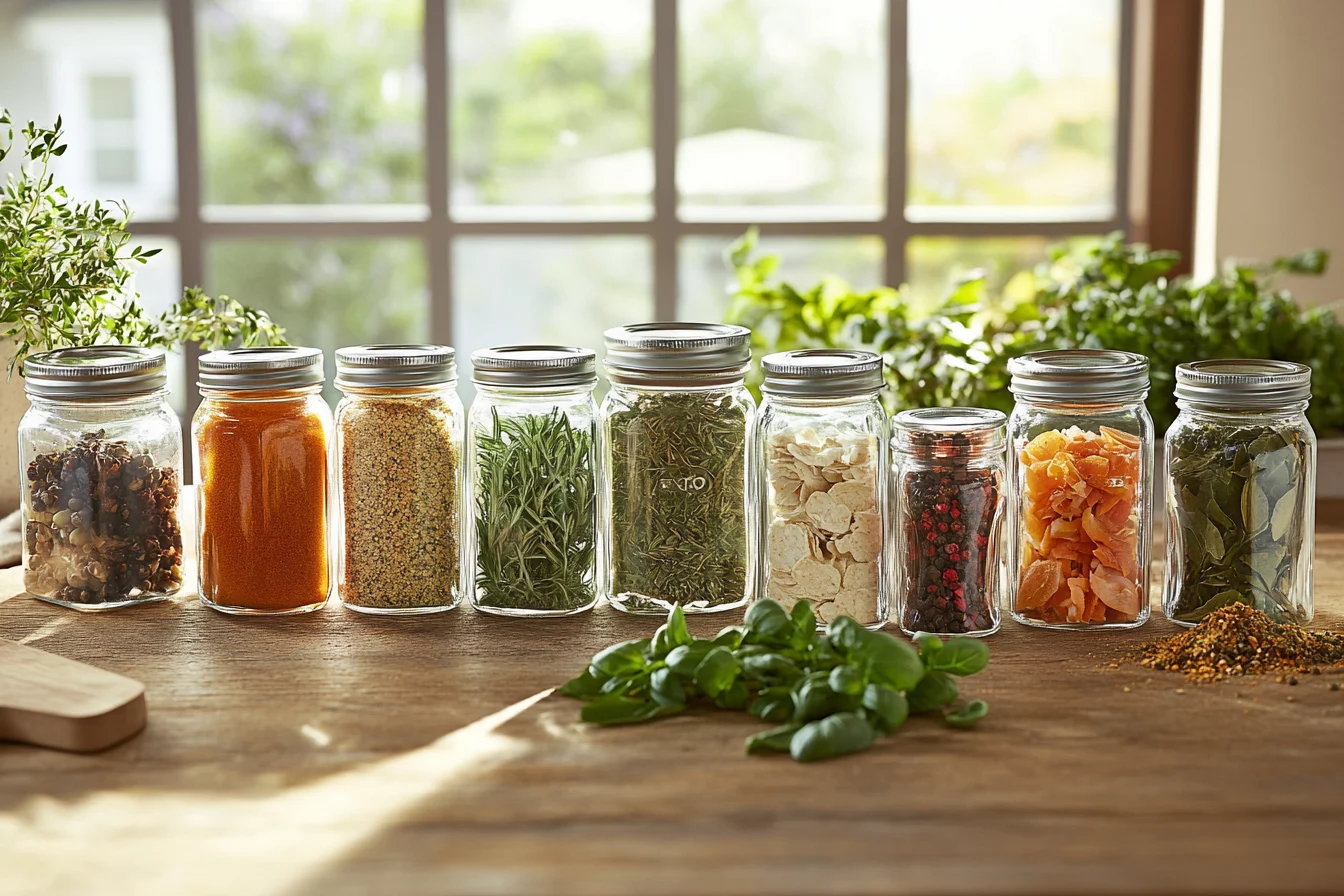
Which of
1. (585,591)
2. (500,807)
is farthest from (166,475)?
(500,807)

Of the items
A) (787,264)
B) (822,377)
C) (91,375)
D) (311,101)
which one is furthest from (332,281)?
(822,377)

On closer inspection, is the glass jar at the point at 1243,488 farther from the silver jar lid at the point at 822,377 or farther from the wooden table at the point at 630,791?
the silver jar lid at the point at 822,377

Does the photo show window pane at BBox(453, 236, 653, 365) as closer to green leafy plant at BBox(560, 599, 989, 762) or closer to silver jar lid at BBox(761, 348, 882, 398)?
silver jar lid at BBox(761, 348, 882, 398)

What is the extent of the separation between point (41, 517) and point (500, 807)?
66cm

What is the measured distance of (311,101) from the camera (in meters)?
2.95

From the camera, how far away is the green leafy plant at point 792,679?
3.19 ft

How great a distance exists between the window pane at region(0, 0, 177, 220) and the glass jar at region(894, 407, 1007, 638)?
7.02ft

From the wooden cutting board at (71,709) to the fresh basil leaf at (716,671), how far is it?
0.41 m

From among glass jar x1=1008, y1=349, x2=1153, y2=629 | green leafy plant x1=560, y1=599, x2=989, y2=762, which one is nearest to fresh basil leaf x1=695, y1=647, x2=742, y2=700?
green leafy plant x1=560, y1=599, x2=989, y2=762

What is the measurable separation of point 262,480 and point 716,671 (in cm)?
49

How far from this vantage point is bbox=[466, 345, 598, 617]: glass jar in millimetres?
1252

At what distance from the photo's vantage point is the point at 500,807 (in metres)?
0.88

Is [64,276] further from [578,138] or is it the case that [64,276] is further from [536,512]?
[578,138]

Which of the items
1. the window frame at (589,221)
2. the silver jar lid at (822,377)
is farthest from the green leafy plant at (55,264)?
the window frame at (589,221)
